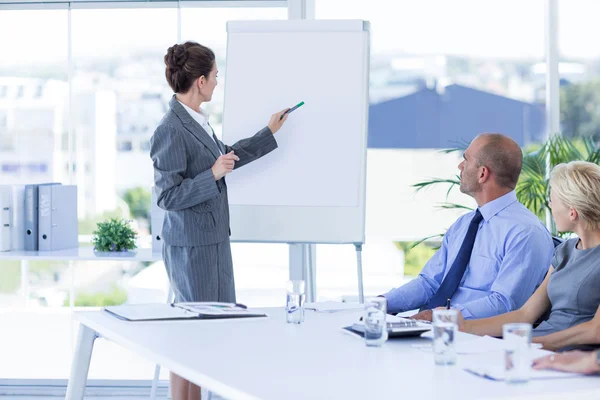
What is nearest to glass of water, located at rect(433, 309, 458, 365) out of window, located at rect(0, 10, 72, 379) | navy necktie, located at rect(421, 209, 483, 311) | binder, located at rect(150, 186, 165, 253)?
navy necktie, located at rect(421, 209, 483, 311)

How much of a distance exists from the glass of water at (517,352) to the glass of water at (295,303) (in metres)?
0.87

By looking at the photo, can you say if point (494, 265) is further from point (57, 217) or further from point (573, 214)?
point (57, 217)

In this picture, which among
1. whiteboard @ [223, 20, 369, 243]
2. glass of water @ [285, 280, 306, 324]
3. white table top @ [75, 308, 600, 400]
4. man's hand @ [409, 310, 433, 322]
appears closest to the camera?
white table top @ [75, 308, 600, 400]

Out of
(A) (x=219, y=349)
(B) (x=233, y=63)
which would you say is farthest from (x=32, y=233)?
(A) (x=219, y=349)

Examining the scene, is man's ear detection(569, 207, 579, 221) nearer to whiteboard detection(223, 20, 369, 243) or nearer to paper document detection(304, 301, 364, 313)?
paper document detection(304, 301, 364, 313)

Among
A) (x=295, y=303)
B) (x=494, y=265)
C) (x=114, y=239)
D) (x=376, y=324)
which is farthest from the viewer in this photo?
(x=114, y=239)

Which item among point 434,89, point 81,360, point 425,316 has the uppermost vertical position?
point 434,89

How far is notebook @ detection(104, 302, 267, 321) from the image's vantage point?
2.58 meters

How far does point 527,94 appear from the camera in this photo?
15.6 ft

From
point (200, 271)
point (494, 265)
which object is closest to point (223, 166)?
point (200, 271)

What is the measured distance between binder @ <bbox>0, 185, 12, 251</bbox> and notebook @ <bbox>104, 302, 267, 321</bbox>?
6.03ft

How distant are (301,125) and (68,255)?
133 cm

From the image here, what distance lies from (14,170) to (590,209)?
3467mm

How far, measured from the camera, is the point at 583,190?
2547 mm
